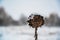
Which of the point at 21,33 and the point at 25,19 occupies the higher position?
the point at 25,19

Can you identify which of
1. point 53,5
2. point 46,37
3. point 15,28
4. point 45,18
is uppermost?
point 53,5

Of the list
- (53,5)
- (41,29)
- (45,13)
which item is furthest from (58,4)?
(41,29)

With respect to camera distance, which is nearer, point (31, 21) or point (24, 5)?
point (31, 21)

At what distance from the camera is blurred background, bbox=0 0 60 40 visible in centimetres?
178

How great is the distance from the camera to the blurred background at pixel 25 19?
1.78 metres

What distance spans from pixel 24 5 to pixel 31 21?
25 centimetres

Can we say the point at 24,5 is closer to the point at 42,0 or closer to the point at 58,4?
the point at 42,0

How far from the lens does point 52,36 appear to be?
5.88ft

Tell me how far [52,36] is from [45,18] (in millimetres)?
243

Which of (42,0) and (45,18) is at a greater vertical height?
(42,0)

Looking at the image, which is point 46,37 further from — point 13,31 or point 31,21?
point 13,31

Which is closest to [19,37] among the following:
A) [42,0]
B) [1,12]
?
[1,12]

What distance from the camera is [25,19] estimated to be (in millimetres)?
1797

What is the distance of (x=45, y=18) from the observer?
70.6 inches
